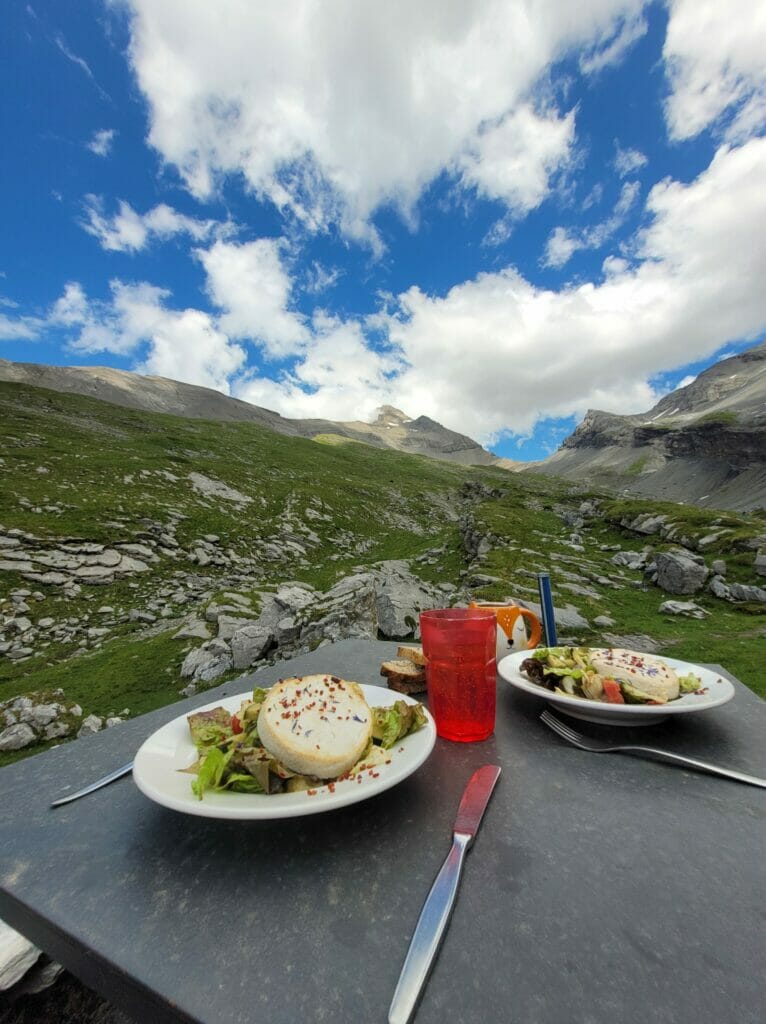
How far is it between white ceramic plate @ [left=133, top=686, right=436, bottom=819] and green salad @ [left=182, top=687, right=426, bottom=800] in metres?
0.03

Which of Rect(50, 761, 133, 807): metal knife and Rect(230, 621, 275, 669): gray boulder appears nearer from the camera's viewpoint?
Rect(50, 761, 133, 807): metal knife

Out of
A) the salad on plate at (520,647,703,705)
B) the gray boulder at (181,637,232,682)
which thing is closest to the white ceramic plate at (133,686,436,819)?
the salad on plate at (520,647,703,705)

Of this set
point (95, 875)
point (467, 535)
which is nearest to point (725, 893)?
point (95, 875)

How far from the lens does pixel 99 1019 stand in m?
1.70

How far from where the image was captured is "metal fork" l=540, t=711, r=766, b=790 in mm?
1438

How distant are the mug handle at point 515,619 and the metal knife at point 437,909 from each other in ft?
3.71

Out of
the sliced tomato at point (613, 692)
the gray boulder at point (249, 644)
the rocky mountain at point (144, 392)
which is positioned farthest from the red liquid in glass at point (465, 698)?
the rocky mountain at point (144, 392)

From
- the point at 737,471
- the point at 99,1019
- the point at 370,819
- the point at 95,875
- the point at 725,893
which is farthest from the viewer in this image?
the point at 737,471

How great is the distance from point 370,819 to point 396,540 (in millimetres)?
20905

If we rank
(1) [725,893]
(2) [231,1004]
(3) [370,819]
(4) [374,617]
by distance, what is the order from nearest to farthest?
(2) [231,1004] < (1) [725,893] < (3) [370,819] < (4) [374,617]

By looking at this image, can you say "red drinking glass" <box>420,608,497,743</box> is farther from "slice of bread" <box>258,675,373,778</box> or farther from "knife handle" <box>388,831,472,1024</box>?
"knife handle" <box>388,831,472,1024</box>

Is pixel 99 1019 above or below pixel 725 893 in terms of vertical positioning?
below

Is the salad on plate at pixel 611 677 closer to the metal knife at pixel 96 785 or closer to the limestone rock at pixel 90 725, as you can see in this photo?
the metal knife at pixel 96 785

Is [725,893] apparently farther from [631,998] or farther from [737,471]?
[737,471]
